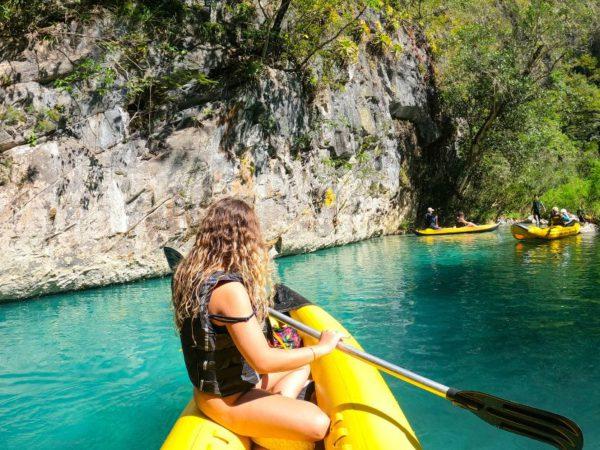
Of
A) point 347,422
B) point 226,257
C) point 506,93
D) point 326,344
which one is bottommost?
point 347,422

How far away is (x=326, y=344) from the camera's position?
2467 mm

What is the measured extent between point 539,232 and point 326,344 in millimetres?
12752

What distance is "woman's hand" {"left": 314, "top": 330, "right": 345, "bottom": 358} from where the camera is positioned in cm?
238

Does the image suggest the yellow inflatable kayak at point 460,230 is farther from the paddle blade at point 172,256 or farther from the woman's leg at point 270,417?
the woman's leg at point 270,417

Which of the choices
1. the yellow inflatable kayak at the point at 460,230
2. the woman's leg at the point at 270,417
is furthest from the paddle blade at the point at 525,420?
the yellow inflatable kayak at the point at 460,230

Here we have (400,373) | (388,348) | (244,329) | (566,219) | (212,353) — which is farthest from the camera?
(566,219)

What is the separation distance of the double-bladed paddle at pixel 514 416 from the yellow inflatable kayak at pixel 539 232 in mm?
12225

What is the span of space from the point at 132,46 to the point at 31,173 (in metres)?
3.63

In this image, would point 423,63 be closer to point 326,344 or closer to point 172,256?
point 172,256

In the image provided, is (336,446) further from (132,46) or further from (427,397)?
(132,46)

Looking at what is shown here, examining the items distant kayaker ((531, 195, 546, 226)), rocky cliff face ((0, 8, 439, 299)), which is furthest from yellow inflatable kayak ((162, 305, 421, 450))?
distant kayaker ((531, 195, 546, 226))

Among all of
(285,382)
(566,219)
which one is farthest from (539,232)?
(285,382)

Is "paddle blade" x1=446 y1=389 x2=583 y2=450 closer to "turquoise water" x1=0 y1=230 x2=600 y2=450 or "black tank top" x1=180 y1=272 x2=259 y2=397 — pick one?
"turquoise water" x1=0 y1=230 x2=600 y2=450

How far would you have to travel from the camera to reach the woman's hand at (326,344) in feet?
7.80
